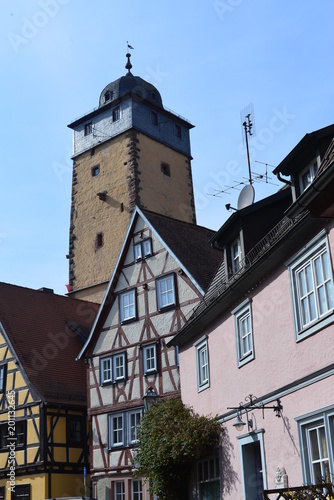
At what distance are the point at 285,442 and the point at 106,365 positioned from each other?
13196 mm

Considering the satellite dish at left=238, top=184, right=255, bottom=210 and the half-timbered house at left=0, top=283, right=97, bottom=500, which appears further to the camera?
the half-timbered house at left=0, top=283, right=97, bottom=500

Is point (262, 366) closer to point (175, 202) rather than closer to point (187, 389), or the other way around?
point (187, 389)

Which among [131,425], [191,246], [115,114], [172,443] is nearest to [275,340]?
[172,443]

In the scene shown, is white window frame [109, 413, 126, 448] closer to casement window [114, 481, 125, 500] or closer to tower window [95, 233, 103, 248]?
casement window [114, 481, 125, 500]

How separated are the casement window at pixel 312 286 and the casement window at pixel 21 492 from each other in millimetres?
17100

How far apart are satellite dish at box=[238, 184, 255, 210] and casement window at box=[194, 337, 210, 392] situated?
11.2 feet

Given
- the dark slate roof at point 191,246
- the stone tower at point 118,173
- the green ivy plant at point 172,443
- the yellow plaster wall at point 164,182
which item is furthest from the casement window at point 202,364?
the yellow plaster wall at point 164,182

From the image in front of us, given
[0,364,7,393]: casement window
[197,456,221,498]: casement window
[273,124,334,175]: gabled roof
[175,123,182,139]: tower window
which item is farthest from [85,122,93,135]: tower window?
[273,124,334,175]: gabled roof

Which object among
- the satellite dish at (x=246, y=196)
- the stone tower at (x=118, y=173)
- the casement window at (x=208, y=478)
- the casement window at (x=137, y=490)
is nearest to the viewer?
the casement window at (x=208, y=478)

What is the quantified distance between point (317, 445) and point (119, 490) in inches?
534

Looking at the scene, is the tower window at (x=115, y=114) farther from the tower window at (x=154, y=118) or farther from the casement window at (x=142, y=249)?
the casement window at (x=142, y=249)

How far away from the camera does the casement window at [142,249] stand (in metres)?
24.4

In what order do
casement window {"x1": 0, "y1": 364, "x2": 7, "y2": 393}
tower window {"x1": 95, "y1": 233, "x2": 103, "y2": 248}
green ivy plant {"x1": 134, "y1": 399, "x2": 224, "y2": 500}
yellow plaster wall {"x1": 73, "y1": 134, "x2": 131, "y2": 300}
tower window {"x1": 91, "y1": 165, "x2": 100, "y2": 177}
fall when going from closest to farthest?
green ivy plant {"x1": 134, "y1": 399, "x2": 224, "y2": 500}
casement window {"x1": 0, "y1": 364, "x2": 7, "y2": 393}
yellow plaster wall {"x1": 73, "y1": 134, "x2": 131, "y2": 300}
tower window {"x1": 95, "y1": 233, "x2": 103, "y2": 248}
tower window {"x1": 91, "y1": 165, "x2": 100, "y2": 177}

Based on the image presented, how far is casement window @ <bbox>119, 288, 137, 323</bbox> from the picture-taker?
24484mm
